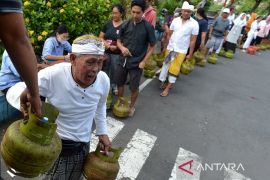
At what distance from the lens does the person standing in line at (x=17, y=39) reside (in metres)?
1.37

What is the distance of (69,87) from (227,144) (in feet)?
13.3

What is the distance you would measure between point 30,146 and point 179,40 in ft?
18.2

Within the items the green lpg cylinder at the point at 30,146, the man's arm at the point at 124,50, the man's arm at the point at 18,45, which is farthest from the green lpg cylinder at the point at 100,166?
the man's arm at the point at 124,50

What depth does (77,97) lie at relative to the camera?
2.61 meters

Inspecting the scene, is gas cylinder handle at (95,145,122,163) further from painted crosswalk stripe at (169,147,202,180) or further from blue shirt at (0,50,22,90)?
blue shirt at (0,50,22,90)

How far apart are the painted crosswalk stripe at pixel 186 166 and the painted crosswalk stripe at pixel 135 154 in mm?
475

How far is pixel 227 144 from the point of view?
5.81 m

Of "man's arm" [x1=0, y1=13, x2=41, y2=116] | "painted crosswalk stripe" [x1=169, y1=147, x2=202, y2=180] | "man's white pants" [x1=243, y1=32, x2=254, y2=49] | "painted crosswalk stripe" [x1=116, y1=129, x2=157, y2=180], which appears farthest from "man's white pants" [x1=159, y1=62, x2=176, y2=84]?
"man's white pants" [x1=243, y1=32, x2=254, y2=49]

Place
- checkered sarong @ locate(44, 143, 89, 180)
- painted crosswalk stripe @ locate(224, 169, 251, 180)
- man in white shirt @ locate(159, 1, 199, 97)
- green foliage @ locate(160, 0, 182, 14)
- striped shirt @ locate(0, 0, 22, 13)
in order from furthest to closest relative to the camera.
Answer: green foliage @ locate(160, 0, 182, 14) < man in white shirt @ locate(159, 1, 199, 97) < painted crosswalk stripe @ locate(224, 169, 251, 180) < checkered sarong @ locate(44, 143, 89, 180) < striped shirt @ locate(0, 0, 22, 13)

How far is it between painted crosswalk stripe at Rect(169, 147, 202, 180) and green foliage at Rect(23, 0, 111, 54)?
3126 mm

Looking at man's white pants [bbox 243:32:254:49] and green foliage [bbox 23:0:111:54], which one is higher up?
green foliage [bbox 23:0:111:54]

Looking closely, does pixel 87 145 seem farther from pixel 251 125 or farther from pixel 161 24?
pixel 161 24

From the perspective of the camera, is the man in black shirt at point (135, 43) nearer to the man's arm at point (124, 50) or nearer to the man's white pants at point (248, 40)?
the man's arm at point (124, 50)

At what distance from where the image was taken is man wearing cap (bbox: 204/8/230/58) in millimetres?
11414
